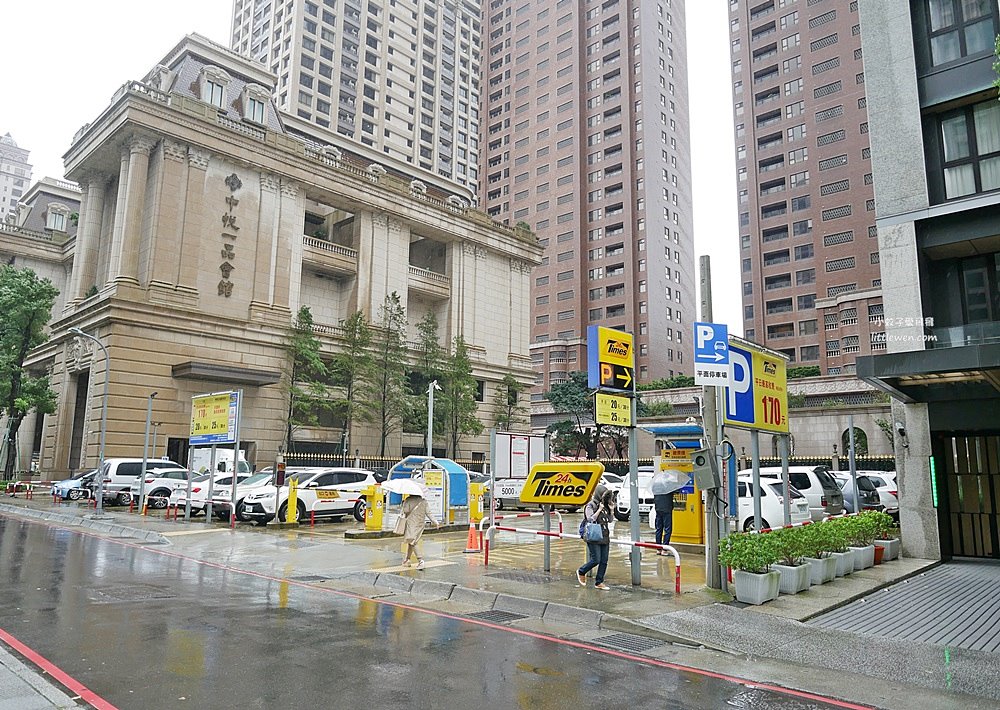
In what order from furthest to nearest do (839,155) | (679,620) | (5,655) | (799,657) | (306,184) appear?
(839,155)
(306,184)
(679,620)
(799,657)
(5,655)

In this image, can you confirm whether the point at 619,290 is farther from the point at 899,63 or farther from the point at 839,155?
the point at 899,63

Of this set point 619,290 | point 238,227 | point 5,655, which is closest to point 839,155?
point 619,290

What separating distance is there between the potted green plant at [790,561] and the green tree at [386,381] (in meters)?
35.4

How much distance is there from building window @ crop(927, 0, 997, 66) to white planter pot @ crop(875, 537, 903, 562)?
10.6 metres

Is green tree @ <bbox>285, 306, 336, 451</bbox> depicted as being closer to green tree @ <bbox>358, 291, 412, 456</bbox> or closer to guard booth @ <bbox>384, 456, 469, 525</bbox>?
green tree @ <bbox>358, 291, 412, 456</bbox>

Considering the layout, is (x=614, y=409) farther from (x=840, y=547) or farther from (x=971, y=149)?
(x=971, y=149)

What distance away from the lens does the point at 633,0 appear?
89.1 metres

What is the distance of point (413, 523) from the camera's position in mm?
13914

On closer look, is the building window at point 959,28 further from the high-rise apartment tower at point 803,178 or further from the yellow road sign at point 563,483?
the high-rise apartment tower at point 803,178

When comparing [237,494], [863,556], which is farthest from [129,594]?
[237,494]

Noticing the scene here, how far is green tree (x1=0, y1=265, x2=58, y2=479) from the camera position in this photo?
1491 inches

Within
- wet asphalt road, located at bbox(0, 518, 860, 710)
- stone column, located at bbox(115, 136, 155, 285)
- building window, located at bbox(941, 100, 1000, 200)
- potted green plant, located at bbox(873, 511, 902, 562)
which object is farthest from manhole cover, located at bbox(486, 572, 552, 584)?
stone column, located at bbox(115, 136, 155, 285)

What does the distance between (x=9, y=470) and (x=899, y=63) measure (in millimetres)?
46350

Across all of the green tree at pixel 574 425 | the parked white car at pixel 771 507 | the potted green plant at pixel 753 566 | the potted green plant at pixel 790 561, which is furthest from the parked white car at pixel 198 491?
the green tree at pixel 574 425
